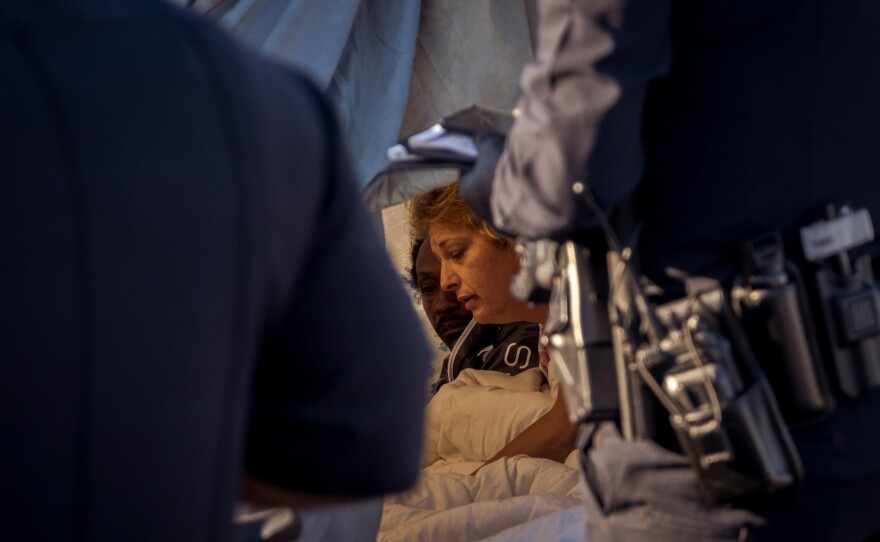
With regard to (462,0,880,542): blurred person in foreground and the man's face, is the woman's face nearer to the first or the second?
the man's face

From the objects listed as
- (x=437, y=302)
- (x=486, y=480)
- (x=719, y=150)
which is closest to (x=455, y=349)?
(x=437, y=302)

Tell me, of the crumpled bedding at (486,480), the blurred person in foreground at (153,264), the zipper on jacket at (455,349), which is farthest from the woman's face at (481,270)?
the blurred person in foreground at (153,264)

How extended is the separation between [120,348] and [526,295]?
959 mm

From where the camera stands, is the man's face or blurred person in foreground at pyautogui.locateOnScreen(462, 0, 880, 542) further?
the man's face

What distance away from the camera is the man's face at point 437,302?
364 cm

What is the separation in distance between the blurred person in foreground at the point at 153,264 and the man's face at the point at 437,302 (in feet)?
9.89

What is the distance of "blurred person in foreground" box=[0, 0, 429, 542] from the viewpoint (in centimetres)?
47

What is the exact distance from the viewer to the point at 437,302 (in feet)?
12.1

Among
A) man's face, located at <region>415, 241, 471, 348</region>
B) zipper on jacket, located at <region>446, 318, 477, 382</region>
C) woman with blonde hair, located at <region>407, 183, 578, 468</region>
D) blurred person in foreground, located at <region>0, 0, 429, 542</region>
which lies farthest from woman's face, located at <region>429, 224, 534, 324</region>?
blurred person in foreground, located at <region>0, 0, 429, 542</region>

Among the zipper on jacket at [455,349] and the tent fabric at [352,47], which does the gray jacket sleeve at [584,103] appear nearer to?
the tent fabric at [352,47]

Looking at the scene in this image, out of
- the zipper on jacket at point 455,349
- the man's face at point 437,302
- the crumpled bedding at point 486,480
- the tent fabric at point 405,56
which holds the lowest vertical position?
the crumpled bedding at point 486,480

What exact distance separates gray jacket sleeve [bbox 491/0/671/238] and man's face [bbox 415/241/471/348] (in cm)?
240

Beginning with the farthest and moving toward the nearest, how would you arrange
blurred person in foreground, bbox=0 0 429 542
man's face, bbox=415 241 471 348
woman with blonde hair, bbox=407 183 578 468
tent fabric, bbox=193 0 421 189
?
man's face, bbox=415 241 471 348 < woman with blonde hair, bbox=407 183 578 468 < tent fabric, bbox=193 0 421 189 < blurred person in foreground, bbox=0 0 429 542

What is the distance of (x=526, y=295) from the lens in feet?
4.67
